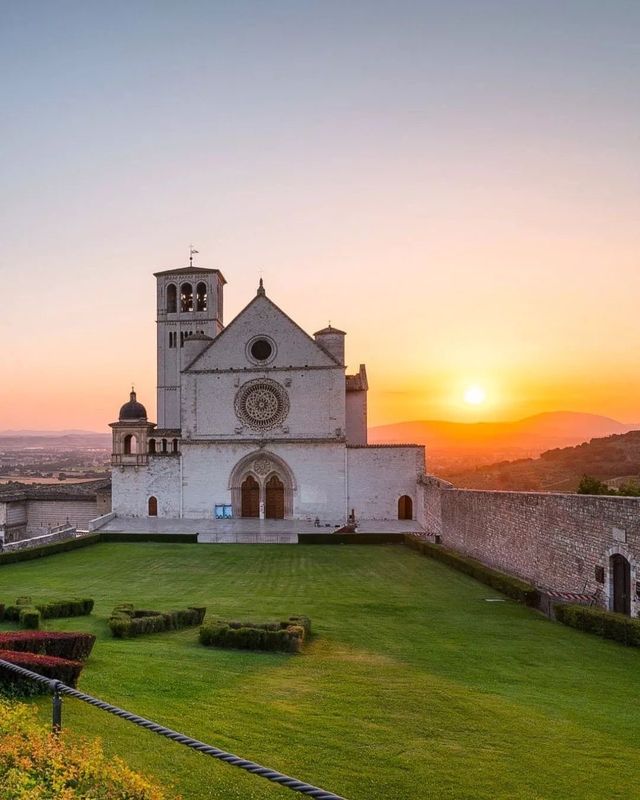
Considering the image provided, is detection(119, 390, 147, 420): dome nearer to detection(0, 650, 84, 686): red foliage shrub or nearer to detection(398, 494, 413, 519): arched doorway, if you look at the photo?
detection(398, 494, 413, 519): arched doorway

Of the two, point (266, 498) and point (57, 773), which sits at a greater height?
point (57, 773)

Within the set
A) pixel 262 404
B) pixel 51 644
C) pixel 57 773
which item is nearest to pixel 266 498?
pixel 262 404

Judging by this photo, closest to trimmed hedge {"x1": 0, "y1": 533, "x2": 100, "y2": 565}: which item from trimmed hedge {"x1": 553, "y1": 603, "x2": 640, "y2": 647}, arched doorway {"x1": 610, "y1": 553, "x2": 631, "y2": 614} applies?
trimmed hedge {"x1": 553, "y1": 603, "x2": 640, "y2": 647}

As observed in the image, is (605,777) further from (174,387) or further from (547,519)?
(174,387)

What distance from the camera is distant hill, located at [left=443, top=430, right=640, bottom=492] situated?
67.8m

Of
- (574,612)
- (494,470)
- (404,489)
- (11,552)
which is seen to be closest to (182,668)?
(574,612)

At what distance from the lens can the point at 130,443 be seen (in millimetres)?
43656

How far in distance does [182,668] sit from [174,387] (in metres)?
40.4

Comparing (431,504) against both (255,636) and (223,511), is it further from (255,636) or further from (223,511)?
(255,636)

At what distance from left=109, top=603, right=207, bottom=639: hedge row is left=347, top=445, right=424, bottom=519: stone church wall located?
26184mm

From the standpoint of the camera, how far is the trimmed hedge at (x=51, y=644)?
30.9ft

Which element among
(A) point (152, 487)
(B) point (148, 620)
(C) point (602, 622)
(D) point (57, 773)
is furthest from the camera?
(A) point (152, 487)

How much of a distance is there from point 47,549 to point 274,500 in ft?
54.0

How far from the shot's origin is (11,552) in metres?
27.5
